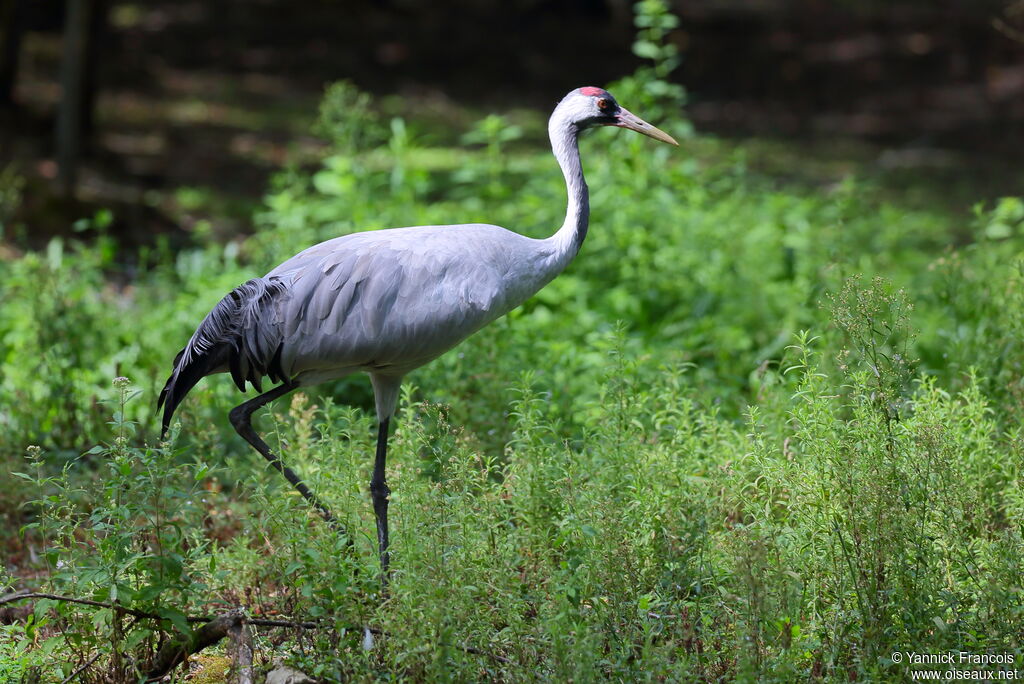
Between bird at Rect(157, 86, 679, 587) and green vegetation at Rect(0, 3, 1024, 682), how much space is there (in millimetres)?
178

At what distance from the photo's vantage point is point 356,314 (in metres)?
3.87

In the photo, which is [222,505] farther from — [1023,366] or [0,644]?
[1023,366]

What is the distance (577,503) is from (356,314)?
1003 mm

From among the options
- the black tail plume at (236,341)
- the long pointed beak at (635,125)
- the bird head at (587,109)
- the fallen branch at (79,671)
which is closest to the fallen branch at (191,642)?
the fallen branch at (79,671)

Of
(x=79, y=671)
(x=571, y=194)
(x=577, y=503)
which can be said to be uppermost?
(x=571, y=194)

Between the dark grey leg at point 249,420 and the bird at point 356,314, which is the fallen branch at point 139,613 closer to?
the bird at point 356,314

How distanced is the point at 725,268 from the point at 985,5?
12.1m

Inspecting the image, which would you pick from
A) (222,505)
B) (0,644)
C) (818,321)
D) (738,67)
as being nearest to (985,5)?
(738,67)

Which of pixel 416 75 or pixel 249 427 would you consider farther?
pixel 416 75

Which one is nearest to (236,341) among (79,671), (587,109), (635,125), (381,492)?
(381,492)

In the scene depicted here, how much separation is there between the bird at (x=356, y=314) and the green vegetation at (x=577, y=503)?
178mm

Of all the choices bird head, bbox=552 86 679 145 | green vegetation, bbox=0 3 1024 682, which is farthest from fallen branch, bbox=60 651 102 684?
bird head, bbox=552 86 679 145

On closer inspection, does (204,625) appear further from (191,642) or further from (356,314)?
(356,314)

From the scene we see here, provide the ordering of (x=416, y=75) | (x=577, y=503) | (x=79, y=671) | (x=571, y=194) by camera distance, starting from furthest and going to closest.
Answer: (x=416, y=75)
(x=571, y=194)
(x=577, y=503)
(x=79, y=671)
